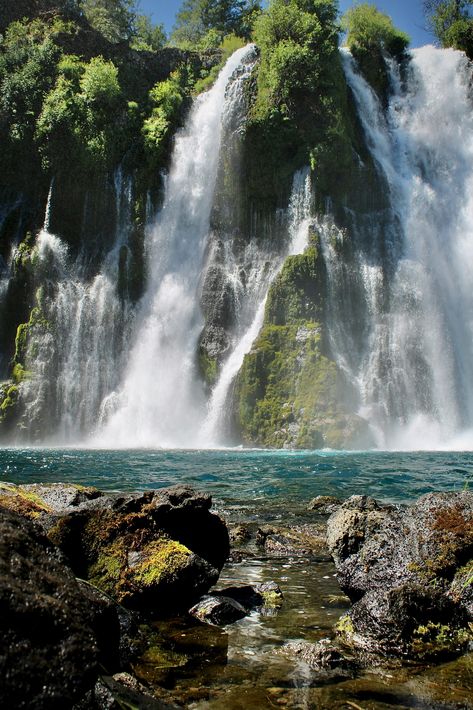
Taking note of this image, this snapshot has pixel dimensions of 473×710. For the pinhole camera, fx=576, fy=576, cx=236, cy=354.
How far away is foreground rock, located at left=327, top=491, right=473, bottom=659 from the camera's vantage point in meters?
4.25

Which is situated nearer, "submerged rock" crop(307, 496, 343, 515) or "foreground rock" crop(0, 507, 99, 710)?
"foreground rock" crop(0, 507, 99, 710)

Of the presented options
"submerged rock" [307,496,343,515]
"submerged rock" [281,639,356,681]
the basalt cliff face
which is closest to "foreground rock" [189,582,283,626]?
"submerged rock" [281,639,356,681]

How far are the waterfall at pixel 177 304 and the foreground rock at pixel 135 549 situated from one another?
24392mm

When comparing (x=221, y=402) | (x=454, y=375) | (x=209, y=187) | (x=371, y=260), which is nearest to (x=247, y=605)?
(x=221, y=402)

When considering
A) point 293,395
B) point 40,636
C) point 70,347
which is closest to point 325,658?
point 40,636

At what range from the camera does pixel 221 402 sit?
31.1 metres

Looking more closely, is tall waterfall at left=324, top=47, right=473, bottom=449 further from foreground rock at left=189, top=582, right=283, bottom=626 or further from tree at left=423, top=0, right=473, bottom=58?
foreground rock at left=189, top=582, right=283, bottom=626

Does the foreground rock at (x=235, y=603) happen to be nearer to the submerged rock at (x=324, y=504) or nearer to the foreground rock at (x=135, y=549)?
the foreground rock at (x=135, y=549)

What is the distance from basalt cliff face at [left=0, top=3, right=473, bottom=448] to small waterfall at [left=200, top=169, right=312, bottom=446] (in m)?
0.13

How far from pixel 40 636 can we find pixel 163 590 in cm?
301

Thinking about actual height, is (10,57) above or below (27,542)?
above

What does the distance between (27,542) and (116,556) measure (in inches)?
106

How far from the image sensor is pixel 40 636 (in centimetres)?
224

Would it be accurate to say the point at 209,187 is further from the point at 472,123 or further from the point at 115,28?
the point at 115,28
